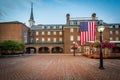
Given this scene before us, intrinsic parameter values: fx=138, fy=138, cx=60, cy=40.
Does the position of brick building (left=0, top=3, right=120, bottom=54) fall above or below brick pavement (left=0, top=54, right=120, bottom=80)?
above

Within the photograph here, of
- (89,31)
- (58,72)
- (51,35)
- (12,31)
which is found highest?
(12,31)

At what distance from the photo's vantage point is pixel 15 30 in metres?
45.2

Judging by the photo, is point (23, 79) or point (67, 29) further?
point (67, 29)

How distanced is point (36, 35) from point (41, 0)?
39955 mm

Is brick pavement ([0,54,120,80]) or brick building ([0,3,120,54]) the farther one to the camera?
brick building ([0,3,120,54])

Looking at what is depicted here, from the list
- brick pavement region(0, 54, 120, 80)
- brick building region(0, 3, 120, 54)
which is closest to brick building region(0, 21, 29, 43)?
brick building region(0, 3, 120, 54)

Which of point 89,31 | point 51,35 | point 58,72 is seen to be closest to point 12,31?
point 51,35

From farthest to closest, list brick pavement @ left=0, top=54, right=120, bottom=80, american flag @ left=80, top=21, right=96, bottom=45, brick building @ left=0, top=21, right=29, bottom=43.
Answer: brick building @ left=0, top=21, right=29, bottom=43, american flag @ left=80, top=21, right=96, bottom=45, brick pavement @ left=0, top=54, right=120, bottom=80

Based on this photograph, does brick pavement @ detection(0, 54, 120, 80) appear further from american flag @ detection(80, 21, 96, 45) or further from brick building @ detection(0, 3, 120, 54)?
brick building @ detection(0, 3, 120, 54)

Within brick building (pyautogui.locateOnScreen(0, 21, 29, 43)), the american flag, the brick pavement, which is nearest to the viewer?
the brick pavement

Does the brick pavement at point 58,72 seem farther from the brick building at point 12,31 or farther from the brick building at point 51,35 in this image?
the brick building at point 12,31

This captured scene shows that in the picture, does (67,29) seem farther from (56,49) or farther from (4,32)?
(4,32)

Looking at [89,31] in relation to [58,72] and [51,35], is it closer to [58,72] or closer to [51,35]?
[58,72]

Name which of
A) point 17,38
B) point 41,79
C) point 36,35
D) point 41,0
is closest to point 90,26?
point 41,0
